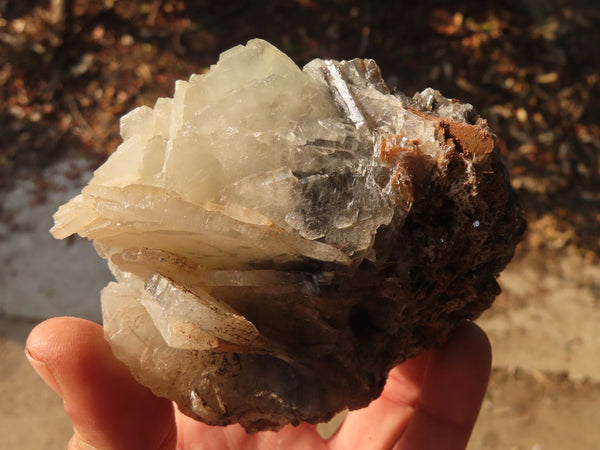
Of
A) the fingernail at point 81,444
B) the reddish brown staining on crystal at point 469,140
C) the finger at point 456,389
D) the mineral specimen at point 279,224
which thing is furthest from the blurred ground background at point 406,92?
the reddish brown staining on crystal at point 469,140

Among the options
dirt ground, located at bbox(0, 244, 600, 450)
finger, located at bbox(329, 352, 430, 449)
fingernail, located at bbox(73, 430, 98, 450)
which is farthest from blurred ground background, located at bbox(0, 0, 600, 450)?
fingernail, located at bbox(73, 430, 98, 450)

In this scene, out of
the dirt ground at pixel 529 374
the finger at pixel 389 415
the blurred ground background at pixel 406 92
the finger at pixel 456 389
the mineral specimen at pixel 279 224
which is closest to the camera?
the mineral specimen at pixel 279 224

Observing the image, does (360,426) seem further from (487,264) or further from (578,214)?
(578,214)

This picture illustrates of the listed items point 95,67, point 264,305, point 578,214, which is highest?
point 264,305

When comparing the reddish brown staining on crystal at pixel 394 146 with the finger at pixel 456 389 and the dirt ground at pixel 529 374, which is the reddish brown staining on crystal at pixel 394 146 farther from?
the dirt ground at pixel 529 374

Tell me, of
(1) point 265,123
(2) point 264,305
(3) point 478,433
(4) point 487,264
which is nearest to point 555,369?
(3) point 478,433
